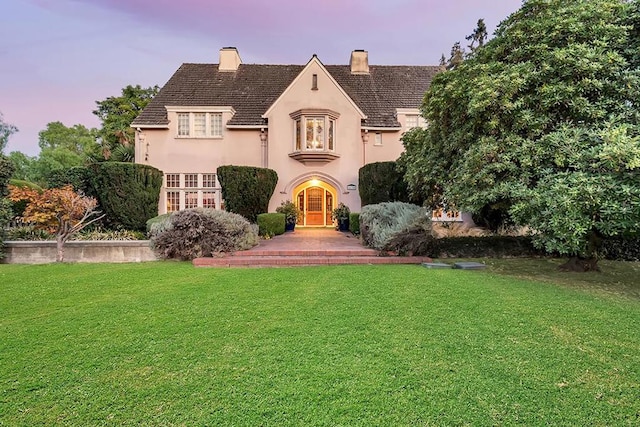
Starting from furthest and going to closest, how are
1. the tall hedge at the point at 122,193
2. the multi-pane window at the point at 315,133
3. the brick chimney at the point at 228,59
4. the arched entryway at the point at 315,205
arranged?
the brick chimney at the point at 228,59
the arched entryway at the point at 315,205
the multi-pane window at the point at 315,133
the tall hedge at the point at 122,193

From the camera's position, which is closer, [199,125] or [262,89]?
[199,125]

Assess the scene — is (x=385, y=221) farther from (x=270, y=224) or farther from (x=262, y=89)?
(x=262, y=89)

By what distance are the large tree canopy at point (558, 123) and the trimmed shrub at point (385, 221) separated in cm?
182

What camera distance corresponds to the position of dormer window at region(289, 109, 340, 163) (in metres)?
16.2

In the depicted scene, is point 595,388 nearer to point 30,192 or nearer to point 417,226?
point 417,226

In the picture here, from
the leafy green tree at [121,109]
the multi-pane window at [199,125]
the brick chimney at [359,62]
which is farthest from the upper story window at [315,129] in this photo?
the leafy green tree at [121,109]

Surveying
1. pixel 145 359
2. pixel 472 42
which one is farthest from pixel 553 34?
pixel 472 42

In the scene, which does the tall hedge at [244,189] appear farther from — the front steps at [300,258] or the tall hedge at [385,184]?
the tall hedge at [385,184]

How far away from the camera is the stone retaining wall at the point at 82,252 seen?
9016mm

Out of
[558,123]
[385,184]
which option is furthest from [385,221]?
[558,123]

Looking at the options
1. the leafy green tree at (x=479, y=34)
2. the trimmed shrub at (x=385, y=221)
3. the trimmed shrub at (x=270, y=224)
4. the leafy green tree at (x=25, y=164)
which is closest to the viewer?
the trimmed shrub at (x=385, y=221)

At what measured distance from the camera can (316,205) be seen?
60.9 ft

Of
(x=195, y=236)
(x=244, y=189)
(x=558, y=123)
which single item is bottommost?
(x=195, y=236)

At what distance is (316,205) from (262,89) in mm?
8218
